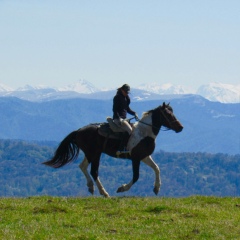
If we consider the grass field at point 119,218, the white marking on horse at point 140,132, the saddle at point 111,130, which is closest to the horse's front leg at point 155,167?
the white marking on horse at point 140,132

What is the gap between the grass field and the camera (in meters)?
18.0

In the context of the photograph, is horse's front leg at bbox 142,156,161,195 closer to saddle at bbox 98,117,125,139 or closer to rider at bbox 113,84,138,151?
rider at bbox 113,84,138,151

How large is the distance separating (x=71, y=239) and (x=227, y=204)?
9.14 metres

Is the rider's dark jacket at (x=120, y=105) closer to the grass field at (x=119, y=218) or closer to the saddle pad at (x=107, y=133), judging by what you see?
the saddle pad at (x=107, y=133)

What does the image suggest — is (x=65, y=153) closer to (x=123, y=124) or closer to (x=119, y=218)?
(x=123, y=124)

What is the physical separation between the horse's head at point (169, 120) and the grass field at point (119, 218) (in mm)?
3645

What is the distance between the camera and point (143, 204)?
927 inches

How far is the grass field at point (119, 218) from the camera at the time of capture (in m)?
18.0

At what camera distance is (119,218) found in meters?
20.8

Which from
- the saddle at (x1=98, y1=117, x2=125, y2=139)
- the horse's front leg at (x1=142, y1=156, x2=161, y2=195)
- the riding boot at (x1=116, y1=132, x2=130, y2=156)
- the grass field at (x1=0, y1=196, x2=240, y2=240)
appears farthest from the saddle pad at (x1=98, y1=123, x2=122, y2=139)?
the grass field at (x1=0, y1=196, x2=240, y2=240)

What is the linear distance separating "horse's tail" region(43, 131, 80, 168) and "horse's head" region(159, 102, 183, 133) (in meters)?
4.00

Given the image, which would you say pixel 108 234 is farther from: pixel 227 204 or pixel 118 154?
pixel 118 154

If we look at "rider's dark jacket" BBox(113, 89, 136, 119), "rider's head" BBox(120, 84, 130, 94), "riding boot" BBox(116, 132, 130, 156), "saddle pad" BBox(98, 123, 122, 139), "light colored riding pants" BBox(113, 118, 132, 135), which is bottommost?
"riding boot" BBox(116, 132, 130, 156)

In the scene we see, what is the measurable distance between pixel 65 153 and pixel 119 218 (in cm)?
983
